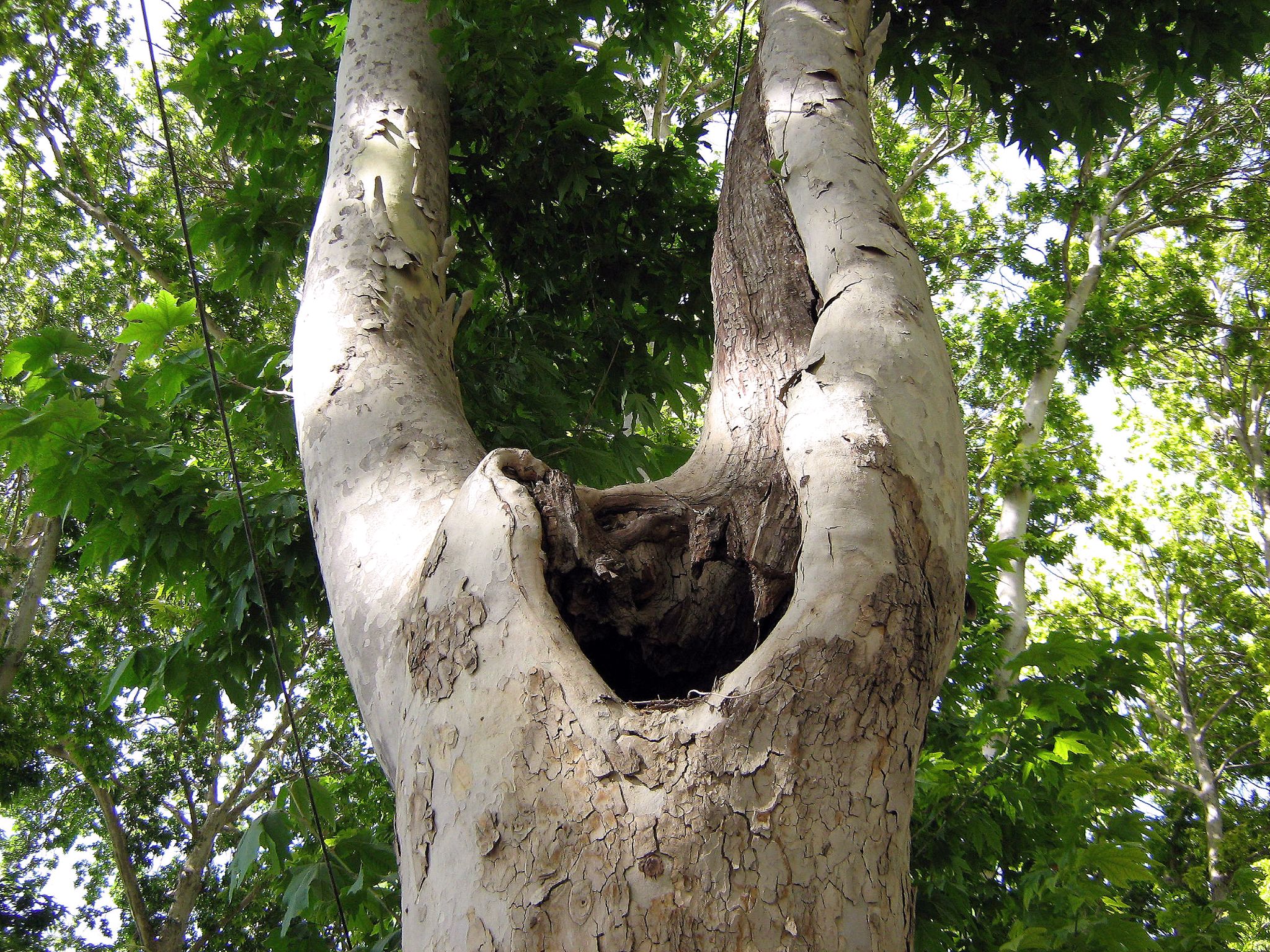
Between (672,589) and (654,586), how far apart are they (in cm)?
3

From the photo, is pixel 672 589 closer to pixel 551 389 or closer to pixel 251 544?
pixel 251 544

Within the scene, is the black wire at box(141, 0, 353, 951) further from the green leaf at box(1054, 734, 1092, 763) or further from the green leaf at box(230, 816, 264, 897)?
the green leaf at box(1054, 734, 1092, 763)

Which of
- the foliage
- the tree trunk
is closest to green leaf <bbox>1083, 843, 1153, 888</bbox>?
the foliage

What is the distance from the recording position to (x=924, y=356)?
1.52m

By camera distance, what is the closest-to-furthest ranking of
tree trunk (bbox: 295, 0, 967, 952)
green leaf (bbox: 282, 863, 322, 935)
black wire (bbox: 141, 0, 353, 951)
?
tree trunk (bbox: 295, 0, 967, 952)
black wire (bbox: 141, 0, 353, 951)
green leaf (bbox: 282, 863, 322, 935)

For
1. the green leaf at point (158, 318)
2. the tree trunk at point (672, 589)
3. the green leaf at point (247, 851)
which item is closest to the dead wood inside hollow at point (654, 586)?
the tree trunk at point (672, 589)

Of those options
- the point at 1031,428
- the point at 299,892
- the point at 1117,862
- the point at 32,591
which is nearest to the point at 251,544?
the point at 299,892

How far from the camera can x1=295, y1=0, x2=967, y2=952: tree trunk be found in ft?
3.04

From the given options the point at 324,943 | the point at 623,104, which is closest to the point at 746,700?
the point at 324,943

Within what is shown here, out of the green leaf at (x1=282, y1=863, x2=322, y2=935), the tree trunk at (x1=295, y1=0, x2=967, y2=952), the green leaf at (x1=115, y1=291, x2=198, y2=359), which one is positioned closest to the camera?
the tree trunk at (x1=295, y1=0, x2=967, y2=952)

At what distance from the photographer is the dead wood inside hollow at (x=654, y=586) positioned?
134 cm

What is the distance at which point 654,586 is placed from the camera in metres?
1.47

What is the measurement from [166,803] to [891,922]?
10.6 metres

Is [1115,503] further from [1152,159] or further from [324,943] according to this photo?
[324,943]
